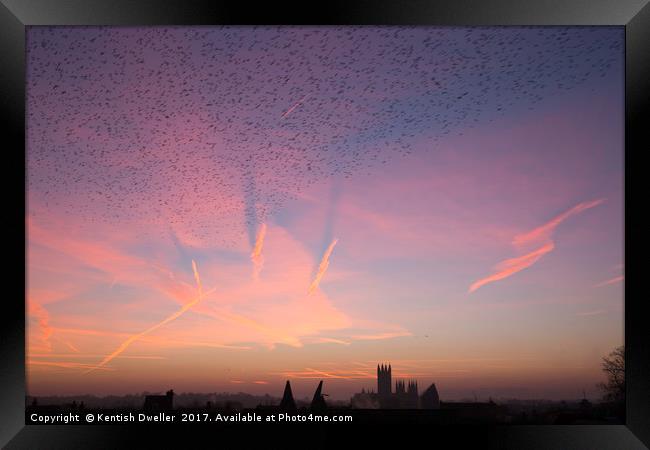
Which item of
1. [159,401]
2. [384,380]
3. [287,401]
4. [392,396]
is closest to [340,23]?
[392,396]

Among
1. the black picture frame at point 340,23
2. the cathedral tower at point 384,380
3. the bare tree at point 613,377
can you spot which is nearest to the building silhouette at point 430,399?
the cathedral tower at point 384,380

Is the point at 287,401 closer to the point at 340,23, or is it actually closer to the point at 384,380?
the point at 384,380

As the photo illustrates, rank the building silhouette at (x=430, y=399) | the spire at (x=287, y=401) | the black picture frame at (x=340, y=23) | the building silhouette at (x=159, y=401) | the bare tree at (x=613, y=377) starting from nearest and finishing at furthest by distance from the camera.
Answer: the black picture frame at (x=340, y=23), the spire at (x=287, y=401), the building silhouette at (x=430, y=399), the bare tree at (x=613, y=377), the building silhouette at (x=159, y=401)

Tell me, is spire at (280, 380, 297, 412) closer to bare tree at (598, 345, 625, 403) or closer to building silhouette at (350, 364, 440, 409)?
building silhouette at (350, 364, 440, 409)

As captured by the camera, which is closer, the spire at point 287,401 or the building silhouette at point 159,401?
the spire at point 287,401

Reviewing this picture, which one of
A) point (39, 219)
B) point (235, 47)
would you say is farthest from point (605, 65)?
point (39, 219)

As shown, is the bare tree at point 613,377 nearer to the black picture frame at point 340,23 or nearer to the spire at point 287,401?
the black picture frame at point 340,23

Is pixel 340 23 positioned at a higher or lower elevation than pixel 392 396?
higher

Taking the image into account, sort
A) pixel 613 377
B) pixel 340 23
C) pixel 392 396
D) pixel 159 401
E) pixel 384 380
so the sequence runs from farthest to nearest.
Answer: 1. pixel 384 380
2. pixel 159 401
3. pixel 613 377
4. pixel 392 396
5. pixel 340 23
